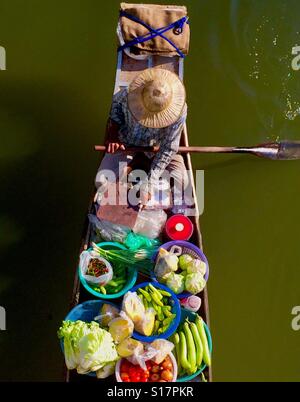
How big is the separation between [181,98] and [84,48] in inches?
85.2

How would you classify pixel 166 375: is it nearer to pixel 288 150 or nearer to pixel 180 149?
pixel 180 149

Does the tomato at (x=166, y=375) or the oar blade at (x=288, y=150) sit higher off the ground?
the oar blade at (x=288, y=150)

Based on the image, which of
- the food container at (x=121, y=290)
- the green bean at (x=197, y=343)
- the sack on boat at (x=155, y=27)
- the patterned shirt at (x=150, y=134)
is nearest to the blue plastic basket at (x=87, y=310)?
the food container at (x=121, y=290)

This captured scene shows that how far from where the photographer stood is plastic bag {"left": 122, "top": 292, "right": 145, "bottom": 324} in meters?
4.31

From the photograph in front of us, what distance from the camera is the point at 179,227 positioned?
191 inches

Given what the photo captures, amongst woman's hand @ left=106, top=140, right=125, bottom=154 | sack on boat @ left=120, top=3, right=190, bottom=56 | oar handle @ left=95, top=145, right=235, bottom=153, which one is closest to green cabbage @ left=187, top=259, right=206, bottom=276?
oar handle @ left=95, top=145, right=235, bottom=153

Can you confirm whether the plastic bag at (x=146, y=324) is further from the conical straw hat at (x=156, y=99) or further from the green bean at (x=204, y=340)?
the conical straw hat at (x=156, y=99)

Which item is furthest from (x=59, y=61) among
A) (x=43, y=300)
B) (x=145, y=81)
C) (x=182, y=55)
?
(x=43, y=300)

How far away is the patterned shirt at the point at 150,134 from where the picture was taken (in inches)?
180

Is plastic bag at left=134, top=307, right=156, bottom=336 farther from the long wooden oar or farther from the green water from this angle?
the long wooden oar

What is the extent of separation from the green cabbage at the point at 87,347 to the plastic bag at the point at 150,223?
0.97m

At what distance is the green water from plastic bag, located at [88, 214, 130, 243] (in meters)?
1.08

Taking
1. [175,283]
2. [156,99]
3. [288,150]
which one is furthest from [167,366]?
[288,150]
